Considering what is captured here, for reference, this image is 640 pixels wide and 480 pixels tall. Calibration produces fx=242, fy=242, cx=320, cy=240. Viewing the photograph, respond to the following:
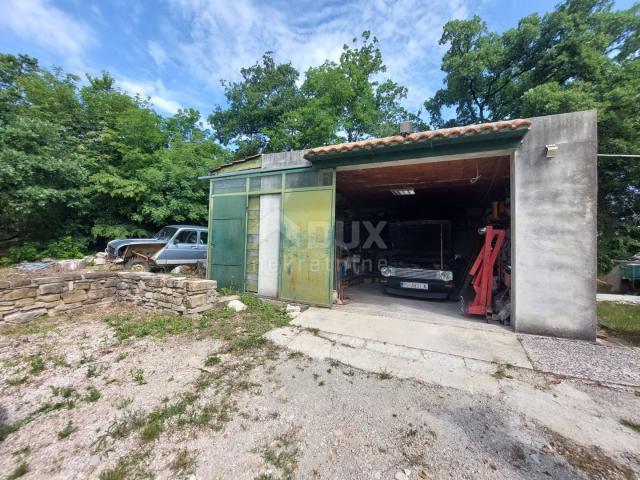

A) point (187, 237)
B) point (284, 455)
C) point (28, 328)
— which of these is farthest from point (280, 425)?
point (187, 237)

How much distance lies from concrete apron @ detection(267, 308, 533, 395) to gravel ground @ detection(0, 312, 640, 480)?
0.64ft

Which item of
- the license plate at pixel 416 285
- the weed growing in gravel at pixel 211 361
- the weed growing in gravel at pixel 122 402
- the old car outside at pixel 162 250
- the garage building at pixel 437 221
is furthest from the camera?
the old car outside at pixel 162 250

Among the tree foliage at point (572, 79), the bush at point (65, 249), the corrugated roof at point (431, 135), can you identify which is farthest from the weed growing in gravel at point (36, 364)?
the tree foliage at point (572, 79)

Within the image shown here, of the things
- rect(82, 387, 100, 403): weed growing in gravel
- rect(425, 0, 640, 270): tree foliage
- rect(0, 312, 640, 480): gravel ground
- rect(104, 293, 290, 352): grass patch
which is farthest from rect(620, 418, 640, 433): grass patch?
rect(425, 0, 640, 270): tree foliage

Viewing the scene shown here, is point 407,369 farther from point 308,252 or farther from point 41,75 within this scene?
point 41,75

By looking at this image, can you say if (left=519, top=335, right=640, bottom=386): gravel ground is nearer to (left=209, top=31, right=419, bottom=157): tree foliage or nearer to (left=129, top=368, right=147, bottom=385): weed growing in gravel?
(left=129, top=368, right=147, bottom=385): weed growing in gravel

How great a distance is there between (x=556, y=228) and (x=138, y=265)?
33.2 ft

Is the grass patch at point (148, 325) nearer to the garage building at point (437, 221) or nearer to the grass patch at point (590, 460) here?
the garage building at point (437, 221)

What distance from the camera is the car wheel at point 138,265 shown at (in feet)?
24.9

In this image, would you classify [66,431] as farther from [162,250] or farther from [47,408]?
[162,250]

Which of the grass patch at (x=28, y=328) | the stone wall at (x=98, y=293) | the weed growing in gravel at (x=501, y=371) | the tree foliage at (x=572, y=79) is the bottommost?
the grass patch at (x=28, y=328)

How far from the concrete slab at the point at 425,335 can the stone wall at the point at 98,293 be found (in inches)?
76.0

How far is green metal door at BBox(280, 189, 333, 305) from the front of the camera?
4895 mm

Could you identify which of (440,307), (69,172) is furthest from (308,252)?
(69,172)
